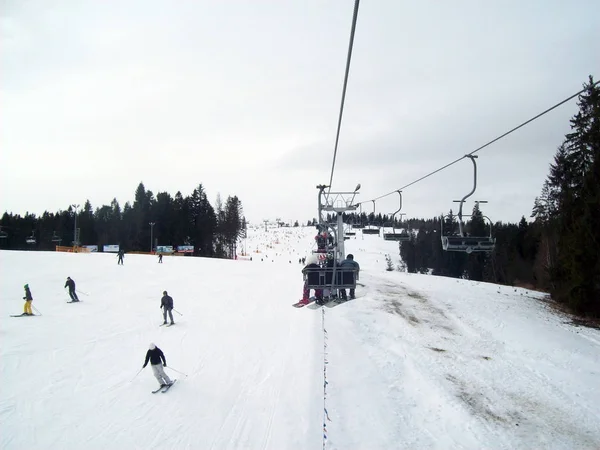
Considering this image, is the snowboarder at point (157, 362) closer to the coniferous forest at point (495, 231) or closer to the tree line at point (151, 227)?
the coniferous forest at point (495, 231)

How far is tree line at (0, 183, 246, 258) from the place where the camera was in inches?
2840

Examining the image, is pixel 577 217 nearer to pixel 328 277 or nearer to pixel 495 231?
pixel 328 277

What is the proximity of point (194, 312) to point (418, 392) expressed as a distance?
13.5 meters

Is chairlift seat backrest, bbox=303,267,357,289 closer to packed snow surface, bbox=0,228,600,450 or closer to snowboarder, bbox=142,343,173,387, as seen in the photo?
packed snow surface, bbox=0,228,600,450

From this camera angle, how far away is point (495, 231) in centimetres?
6769

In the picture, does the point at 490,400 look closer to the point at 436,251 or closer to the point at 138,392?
the point at 138,392

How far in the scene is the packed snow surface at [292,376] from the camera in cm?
883

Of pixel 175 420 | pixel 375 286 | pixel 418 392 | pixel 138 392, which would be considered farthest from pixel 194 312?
pixel 375 286

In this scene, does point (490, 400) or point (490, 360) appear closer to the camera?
point (490, 400)

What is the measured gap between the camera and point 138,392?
33.9 ft

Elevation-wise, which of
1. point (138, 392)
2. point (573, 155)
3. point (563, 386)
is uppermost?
point (573, 155)

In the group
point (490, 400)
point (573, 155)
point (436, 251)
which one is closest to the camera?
point (490, 400)

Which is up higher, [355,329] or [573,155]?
[573,155]

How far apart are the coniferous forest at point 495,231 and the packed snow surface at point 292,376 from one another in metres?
4.68
